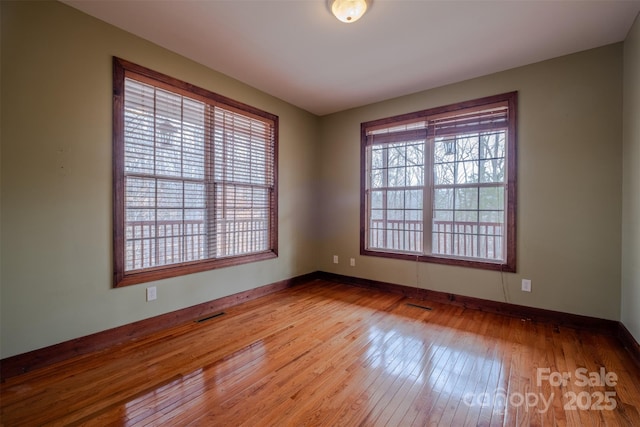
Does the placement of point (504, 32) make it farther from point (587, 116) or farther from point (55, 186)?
point (55, 186)

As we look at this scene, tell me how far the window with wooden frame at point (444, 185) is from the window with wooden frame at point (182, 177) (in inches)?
65.2

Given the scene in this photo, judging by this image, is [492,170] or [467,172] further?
[467,172]

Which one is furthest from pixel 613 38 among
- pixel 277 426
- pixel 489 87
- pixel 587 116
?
pixel 277 426

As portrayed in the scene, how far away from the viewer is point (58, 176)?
85.0 inches

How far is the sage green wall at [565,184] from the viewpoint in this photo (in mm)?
2648

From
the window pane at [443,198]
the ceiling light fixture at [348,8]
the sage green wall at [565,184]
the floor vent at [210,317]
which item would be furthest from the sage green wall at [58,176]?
the sage green wall at [565,184]

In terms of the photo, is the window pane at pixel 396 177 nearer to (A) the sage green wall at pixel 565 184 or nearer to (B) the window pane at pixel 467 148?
(B) the window pane at pixel 467 148

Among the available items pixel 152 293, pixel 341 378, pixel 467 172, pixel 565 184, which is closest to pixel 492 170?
pixel 467 172

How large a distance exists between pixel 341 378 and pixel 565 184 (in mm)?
2902

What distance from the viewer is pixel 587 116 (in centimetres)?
274

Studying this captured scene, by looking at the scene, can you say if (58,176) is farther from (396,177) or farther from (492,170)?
(492,170)

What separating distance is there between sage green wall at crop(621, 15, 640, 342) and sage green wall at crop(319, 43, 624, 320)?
96 mm

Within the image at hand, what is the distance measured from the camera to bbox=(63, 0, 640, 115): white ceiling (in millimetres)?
2170

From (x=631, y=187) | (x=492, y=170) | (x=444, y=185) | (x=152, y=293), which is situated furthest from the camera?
(x=444, y=185)
